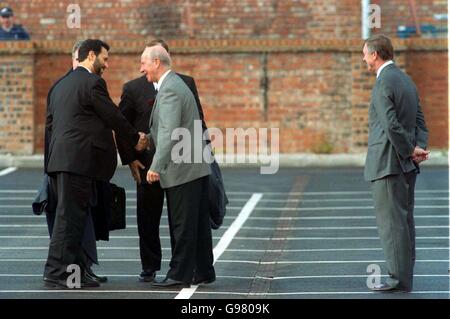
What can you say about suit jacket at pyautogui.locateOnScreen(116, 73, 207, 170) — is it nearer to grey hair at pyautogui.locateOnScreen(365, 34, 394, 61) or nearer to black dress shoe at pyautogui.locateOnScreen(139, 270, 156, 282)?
black dress shoe at pyautogui.locateOnScreen(139, 270, 156, 282)

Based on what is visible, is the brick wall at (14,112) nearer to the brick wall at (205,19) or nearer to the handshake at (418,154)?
the brick wall at (205,19)

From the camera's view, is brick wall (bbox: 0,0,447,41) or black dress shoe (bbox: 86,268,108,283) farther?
brick wall (bbox: 0,0,447,41)

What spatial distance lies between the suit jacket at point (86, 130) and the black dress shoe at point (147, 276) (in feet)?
2.91

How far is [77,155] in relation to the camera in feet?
36.6

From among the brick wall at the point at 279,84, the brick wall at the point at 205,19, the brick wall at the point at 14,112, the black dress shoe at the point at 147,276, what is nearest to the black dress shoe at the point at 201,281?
the black dress shoe at the point at 147,276

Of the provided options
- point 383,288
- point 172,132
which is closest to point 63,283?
point 172,132

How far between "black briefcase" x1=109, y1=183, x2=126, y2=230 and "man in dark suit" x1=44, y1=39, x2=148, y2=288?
394mm

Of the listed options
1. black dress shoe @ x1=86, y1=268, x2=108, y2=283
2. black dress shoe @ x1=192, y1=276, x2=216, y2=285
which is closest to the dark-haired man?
black dress shoe @ x1=86, y1=268, x2=108, y2=283

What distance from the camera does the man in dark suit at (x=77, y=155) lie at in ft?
36.6

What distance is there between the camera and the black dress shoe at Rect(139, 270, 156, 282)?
11.5 metres

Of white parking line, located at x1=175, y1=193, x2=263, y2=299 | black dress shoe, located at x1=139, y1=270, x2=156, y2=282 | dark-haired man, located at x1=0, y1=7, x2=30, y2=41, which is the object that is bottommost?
white parking line, located at x1=175, y1=193, x2=263, y2=299

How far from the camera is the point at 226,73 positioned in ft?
83.7

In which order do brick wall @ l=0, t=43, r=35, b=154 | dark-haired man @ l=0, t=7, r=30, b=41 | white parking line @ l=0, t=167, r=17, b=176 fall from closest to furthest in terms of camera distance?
white parking line @ l=0, t=167, r=17, b=176
brick wall @ l=0, t=43, r=35, b=154
dark-haired man @ l=0, t=7, r=30, b=41

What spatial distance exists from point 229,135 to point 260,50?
5.53 feet
